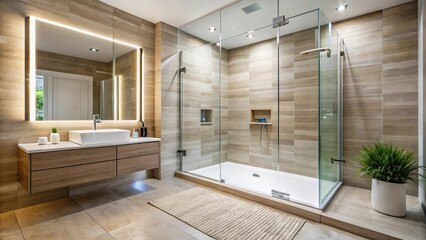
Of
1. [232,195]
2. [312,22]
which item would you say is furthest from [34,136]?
[312,22]

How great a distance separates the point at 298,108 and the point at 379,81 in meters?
1.14

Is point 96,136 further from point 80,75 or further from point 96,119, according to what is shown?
point 80,75

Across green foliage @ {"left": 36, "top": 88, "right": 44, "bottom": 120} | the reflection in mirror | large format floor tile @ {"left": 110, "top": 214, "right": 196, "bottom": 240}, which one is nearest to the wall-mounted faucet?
the reflection in mirror

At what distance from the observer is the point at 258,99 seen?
13.4ft

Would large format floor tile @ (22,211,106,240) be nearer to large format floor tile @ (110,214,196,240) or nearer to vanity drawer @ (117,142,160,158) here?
large format floor tile @ (110,214,196,240)

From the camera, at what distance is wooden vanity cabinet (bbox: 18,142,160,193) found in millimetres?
1967

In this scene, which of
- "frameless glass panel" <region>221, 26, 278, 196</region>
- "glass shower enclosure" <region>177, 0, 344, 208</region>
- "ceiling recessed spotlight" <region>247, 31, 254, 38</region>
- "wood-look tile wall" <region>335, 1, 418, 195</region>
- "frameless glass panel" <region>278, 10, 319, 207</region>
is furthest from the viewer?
"frameless glass panel" <region>221, 26, 278, 196</region>

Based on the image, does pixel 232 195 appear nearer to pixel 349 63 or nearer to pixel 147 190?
pixel 147 190

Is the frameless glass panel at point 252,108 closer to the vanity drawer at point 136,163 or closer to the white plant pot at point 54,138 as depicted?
the vanity drawer at point 136,163

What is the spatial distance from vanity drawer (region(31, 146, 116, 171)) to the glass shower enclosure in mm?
1483

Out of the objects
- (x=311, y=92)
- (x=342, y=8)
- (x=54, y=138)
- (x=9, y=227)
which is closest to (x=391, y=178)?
(x=311, y=92)

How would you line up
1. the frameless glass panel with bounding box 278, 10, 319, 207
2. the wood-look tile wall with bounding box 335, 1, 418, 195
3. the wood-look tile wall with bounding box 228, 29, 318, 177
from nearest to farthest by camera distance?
the wood-look tile wall with bounding box 335, 1, 418, 195
the frameless glass panel with bounding box 278, 10, 319, 207
the wood-look tile wall with bounding box 228, 29, 318, 177

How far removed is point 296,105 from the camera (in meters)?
3.60

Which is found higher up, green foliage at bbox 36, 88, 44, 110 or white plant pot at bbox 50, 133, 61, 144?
green foliage at bbox 36, 88, 44, 110
